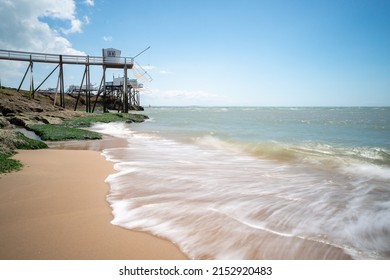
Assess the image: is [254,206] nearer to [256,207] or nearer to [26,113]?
[256,207]

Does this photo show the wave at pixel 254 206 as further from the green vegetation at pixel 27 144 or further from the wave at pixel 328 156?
the green vegetation at pixel 27 144

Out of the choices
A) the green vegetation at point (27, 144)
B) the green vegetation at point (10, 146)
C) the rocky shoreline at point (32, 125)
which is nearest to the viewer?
the green vegetation at point (10, 146)

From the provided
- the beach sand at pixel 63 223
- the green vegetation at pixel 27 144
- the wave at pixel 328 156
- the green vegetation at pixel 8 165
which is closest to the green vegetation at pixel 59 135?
the green vegetation at pixel 27 144

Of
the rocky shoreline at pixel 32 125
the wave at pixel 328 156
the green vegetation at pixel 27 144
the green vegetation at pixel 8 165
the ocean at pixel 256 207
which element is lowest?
the ocean at pixel 256 207

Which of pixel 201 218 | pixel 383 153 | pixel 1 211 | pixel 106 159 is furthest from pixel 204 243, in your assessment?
pixel 383 153

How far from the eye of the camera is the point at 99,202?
4828 millimetres

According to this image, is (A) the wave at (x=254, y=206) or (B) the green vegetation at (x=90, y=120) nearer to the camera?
(A) the wave at (x=254, y=206)

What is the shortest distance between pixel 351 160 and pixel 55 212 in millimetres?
10700

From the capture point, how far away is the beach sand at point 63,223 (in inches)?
126

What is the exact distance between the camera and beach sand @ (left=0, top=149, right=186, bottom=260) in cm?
320

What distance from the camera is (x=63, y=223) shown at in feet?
12.8

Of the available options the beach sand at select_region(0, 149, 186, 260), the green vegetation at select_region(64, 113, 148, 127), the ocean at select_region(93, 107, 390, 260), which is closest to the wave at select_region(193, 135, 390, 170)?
the ocean at select_region(93, 107, 390, 260)
